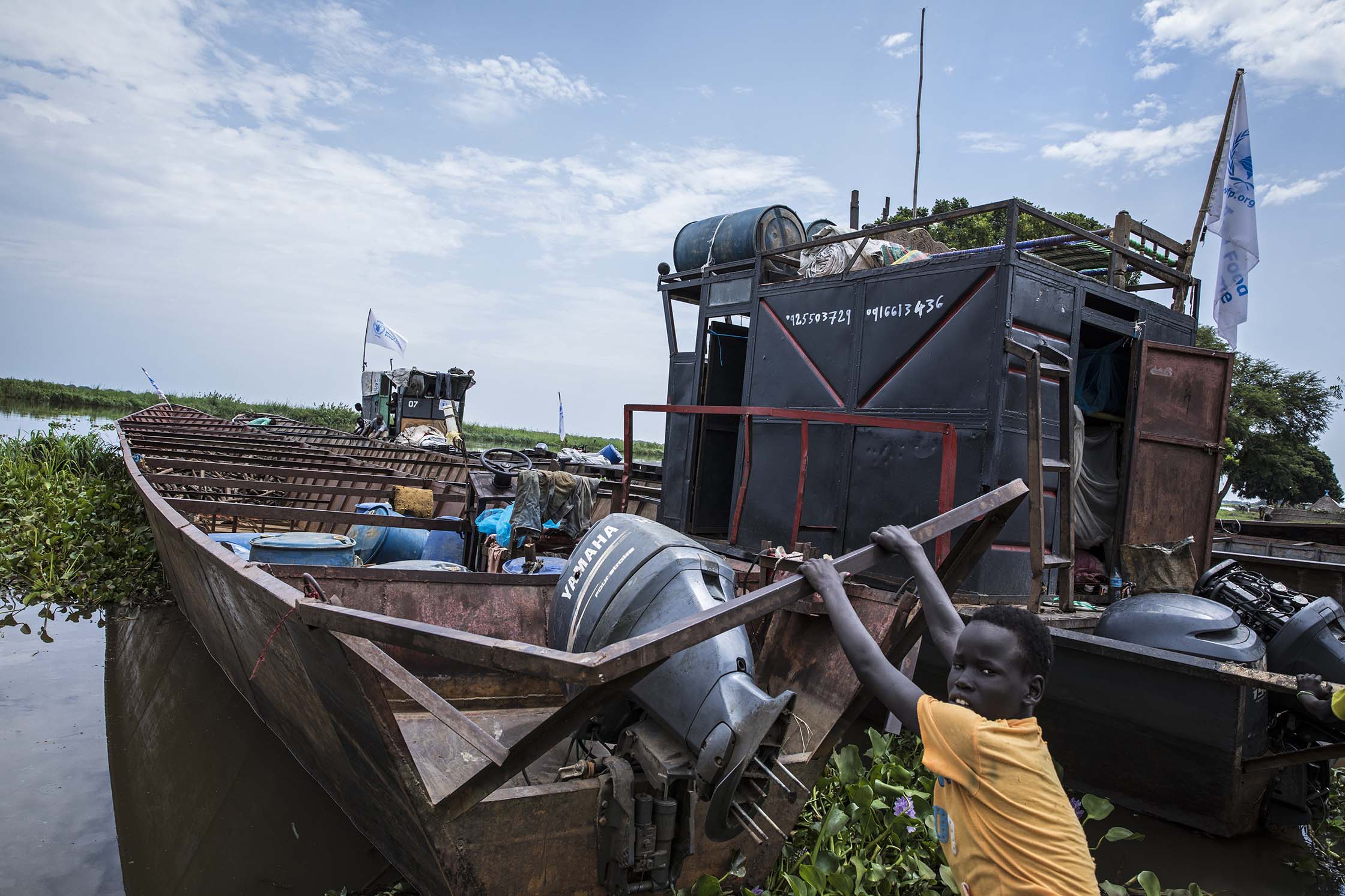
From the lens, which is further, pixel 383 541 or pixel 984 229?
pixel 984 229

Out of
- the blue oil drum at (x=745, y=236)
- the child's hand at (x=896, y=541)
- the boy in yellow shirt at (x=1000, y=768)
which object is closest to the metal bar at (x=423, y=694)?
the boy in yellow shirt at (x=1000, y=768)

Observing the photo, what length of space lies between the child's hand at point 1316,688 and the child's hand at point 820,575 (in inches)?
88.3

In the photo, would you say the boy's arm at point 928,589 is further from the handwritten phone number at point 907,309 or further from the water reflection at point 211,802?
the handwritten phone number at point 907,309

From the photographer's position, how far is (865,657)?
2.12m

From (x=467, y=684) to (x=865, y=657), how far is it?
2782 mm

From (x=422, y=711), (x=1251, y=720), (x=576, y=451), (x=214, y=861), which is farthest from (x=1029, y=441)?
(x=576, y=451)

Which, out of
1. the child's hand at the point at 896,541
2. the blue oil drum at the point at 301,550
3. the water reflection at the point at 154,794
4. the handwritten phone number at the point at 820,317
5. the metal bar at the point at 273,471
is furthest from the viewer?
the metal bar at the point at 273,471

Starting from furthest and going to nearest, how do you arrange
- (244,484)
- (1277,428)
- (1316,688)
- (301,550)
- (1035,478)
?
(1277,428), (244,484), (1035,478), (301,550), (1316,688)

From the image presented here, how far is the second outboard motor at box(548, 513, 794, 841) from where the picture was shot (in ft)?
7.83

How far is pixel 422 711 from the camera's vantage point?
408cm

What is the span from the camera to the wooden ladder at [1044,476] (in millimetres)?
4773

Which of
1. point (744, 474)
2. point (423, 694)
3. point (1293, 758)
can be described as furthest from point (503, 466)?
point (1293, 758)

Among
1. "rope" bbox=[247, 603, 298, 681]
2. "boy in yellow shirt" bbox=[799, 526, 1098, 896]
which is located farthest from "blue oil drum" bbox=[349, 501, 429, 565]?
"boy in yellow shirt" bbox=[799, 526, 1098, 896]

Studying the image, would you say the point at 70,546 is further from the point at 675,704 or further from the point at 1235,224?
the point at 1235,224
